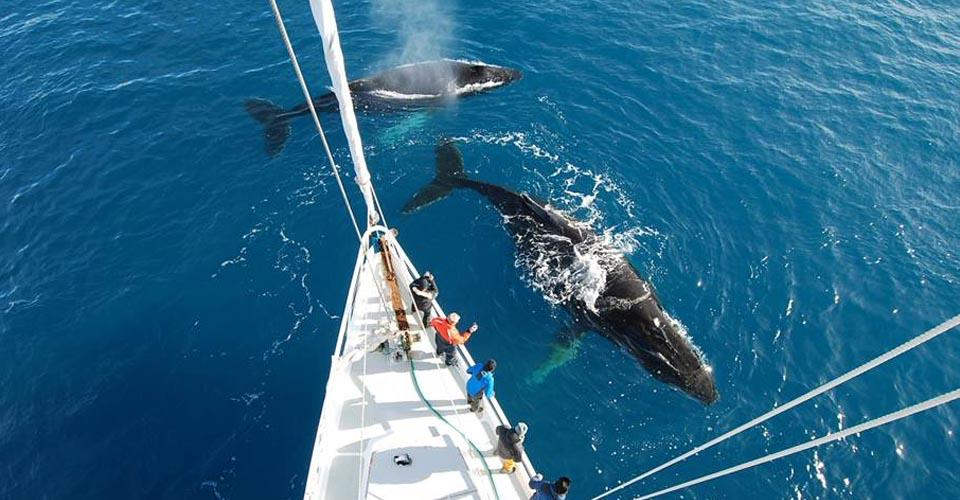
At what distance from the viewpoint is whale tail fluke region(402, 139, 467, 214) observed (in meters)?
28.9

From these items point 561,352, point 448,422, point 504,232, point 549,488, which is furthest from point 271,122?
point 549,488

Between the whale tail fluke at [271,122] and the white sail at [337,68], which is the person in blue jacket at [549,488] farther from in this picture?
the whale tail fluke at [271,122]

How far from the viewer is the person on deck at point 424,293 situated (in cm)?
1933

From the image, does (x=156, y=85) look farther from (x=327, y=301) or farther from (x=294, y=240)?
(x=327, y=301)

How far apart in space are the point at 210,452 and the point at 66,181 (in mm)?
18480

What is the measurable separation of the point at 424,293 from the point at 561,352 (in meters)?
6.96

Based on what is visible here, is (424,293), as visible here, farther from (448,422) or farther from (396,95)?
(396,95)

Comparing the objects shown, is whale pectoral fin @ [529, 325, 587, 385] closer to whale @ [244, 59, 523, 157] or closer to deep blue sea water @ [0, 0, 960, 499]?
deep blue sea water @ [0, 0, 960, 499]

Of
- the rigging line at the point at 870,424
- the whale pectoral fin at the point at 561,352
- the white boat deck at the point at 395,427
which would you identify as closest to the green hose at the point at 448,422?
the white boat deck at the point at 395,427

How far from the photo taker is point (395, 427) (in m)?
17.3

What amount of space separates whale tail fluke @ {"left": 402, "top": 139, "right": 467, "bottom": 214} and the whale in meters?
4.81

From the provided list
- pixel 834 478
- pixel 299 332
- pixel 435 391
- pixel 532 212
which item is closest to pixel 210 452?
pixel 299 332

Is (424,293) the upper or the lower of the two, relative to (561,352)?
upper

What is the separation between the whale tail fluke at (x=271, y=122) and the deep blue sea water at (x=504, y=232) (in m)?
0.71
